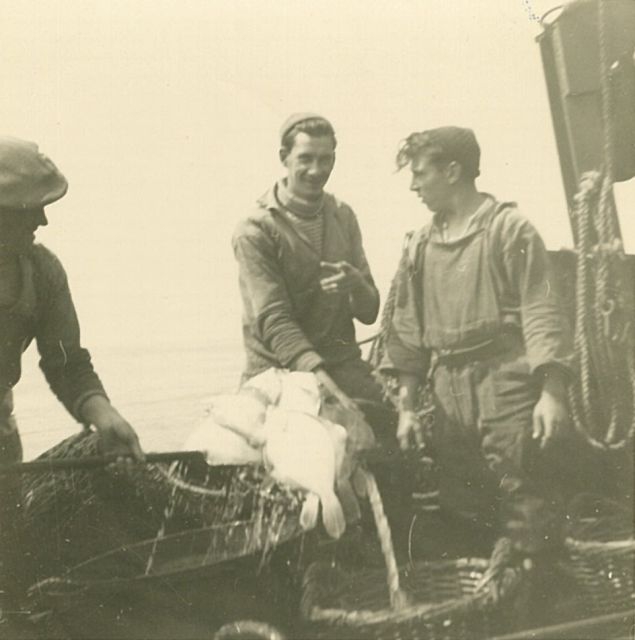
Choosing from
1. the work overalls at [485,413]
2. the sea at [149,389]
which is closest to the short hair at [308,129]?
the work overalls at [485,413]

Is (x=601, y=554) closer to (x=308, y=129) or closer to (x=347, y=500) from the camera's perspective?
(x=347, y=500)

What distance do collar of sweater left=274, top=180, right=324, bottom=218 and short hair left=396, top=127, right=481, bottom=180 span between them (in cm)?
26

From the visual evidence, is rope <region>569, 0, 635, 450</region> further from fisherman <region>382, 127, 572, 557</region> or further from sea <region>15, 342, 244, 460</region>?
sea <region>15, 342, 244, 460</region>

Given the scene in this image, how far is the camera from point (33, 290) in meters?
2.33

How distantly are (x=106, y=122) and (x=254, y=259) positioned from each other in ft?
1.69

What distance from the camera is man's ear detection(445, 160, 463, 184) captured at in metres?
2.52

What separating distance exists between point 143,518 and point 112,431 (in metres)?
0.24

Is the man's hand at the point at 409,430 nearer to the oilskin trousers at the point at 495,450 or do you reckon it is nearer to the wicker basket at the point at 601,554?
the oilskin trousers at the point at 495,450

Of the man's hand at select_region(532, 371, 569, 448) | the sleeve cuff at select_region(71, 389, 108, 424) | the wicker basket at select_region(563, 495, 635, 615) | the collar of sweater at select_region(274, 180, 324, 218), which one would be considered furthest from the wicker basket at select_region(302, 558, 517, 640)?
the collar of sweater at select_region(274, 180, 324, 218)

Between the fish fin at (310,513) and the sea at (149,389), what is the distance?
1.14ft

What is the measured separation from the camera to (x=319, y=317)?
2.44 metres

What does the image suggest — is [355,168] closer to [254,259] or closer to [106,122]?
[254,259]

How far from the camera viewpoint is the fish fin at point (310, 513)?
7.65ft

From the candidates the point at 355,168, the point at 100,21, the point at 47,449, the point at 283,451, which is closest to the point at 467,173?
the point at 355,168
